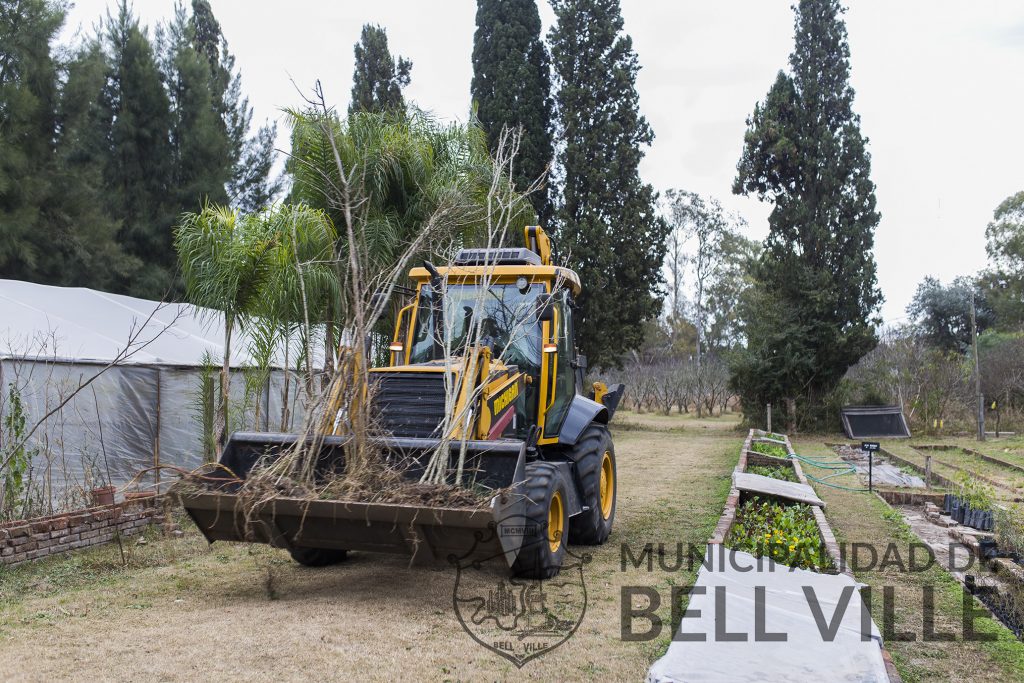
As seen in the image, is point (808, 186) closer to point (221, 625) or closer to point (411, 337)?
point (411, 337)

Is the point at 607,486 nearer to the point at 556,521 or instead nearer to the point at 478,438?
the point at 556,521

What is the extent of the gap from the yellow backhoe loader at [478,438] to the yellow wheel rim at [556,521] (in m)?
0.02

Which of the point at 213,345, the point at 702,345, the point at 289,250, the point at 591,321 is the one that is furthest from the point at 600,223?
the point at 702,345

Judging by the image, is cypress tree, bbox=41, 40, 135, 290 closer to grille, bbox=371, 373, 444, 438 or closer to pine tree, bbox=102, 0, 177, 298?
pine tree, bbox=102, 0, 177, 298

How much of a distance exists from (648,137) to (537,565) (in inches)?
805

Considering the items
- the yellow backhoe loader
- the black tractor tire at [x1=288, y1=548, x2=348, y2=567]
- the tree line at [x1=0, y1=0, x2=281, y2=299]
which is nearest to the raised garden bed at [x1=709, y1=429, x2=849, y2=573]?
the yellow backhoe loader

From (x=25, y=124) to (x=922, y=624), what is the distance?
51.1 feet

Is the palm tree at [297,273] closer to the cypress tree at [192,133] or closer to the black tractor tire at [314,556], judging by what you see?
the black tractor tire at [314,556]

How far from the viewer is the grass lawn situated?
4.89 meters

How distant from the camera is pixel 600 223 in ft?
77.1

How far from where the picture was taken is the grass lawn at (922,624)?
489 cm

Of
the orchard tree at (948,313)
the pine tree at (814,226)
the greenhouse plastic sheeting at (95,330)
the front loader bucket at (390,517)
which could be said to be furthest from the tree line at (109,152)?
the orchard tree at (948,313)

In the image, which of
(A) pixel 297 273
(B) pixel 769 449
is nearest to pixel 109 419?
(A) pixel 297 273

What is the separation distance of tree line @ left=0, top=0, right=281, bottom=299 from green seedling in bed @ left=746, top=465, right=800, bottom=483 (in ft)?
35.7
